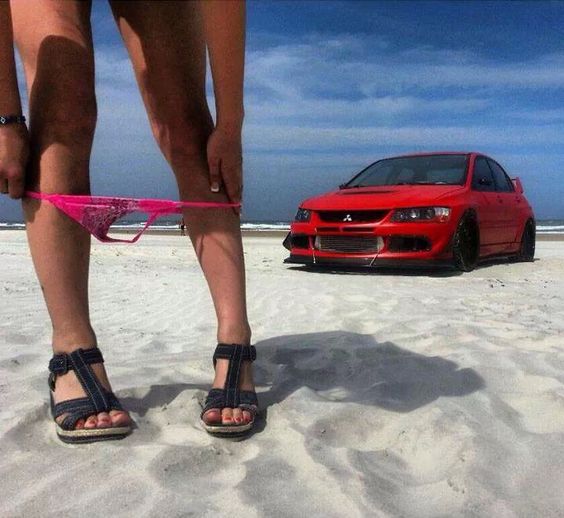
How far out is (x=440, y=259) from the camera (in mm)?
6387

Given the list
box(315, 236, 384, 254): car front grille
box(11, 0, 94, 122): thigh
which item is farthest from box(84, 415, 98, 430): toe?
box(315, 236, 384, 254): car front grille

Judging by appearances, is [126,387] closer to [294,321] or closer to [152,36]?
[152,36]

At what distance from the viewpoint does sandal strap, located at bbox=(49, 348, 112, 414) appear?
1728 mm

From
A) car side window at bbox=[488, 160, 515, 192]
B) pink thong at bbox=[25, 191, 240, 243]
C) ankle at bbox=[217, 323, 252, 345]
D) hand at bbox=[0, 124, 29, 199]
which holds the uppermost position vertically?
hand at bbox=[0, 124, 29, 199]

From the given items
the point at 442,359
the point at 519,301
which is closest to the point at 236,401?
the point at 442,359

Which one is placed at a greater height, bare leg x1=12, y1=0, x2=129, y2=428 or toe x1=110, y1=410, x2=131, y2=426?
bare leg x1=12, y1=0, x2=129, y2=428

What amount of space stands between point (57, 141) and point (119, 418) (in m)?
0.84

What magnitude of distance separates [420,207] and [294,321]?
3.34 metres

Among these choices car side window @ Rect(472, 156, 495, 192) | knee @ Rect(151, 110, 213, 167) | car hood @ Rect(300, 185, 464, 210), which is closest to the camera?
knee @ Rect(151, 110, 213, 167)

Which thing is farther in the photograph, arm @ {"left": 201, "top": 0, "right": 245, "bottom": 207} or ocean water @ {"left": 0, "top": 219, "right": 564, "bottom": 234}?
ocean water @ {"left": 0, "top": 219, "right": 564, "bottom": 234}

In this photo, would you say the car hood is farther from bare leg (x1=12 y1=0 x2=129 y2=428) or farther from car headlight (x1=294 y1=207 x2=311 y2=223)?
bare leg (x1=12 y1=0 x2=129 y2=428)

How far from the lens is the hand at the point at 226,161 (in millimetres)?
1867

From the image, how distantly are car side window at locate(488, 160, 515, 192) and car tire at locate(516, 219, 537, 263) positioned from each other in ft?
2.16

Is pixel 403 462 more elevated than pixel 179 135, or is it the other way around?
pixel 179 135
